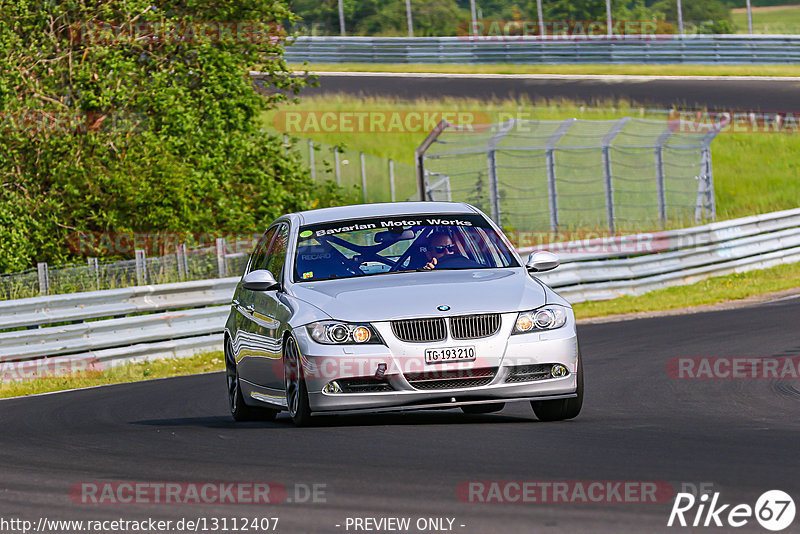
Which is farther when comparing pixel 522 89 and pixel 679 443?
pixel 522 89

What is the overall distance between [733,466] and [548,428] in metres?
2.08

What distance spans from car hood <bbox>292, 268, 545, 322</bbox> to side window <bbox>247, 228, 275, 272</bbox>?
157 centimetres

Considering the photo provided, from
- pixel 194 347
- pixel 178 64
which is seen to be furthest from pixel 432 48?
pixel 194 347

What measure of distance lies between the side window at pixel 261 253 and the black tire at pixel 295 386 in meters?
1.88

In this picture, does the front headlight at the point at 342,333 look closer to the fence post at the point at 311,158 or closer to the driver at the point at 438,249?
the driver at the point at 438,249

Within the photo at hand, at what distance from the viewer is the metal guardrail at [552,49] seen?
4850cm

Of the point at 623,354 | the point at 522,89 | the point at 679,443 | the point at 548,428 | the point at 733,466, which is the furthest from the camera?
the point at 522,89

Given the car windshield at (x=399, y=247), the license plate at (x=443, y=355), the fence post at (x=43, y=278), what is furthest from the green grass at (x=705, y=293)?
the license plate at (x=443, y=355)

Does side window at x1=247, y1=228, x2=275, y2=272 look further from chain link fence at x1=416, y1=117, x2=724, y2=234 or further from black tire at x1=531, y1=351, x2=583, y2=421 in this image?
chain link fence at x1=416, y1=117, x2=724, y2=234

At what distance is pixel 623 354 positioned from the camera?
589 inches

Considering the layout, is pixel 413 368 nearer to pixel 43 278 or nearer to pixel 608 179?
pixel 43 278

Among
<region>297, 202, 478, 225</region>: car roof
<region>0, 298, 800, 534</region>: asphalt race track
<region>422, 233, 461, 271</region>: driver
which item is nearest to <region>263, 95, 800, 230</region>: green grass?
<region>0, 298, 800, 534</region>: asphalt race track

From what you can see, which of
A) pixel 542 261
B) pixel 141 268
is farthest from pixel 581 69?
pixel 542 261

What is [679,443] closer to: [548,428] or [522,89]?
[548,428]
